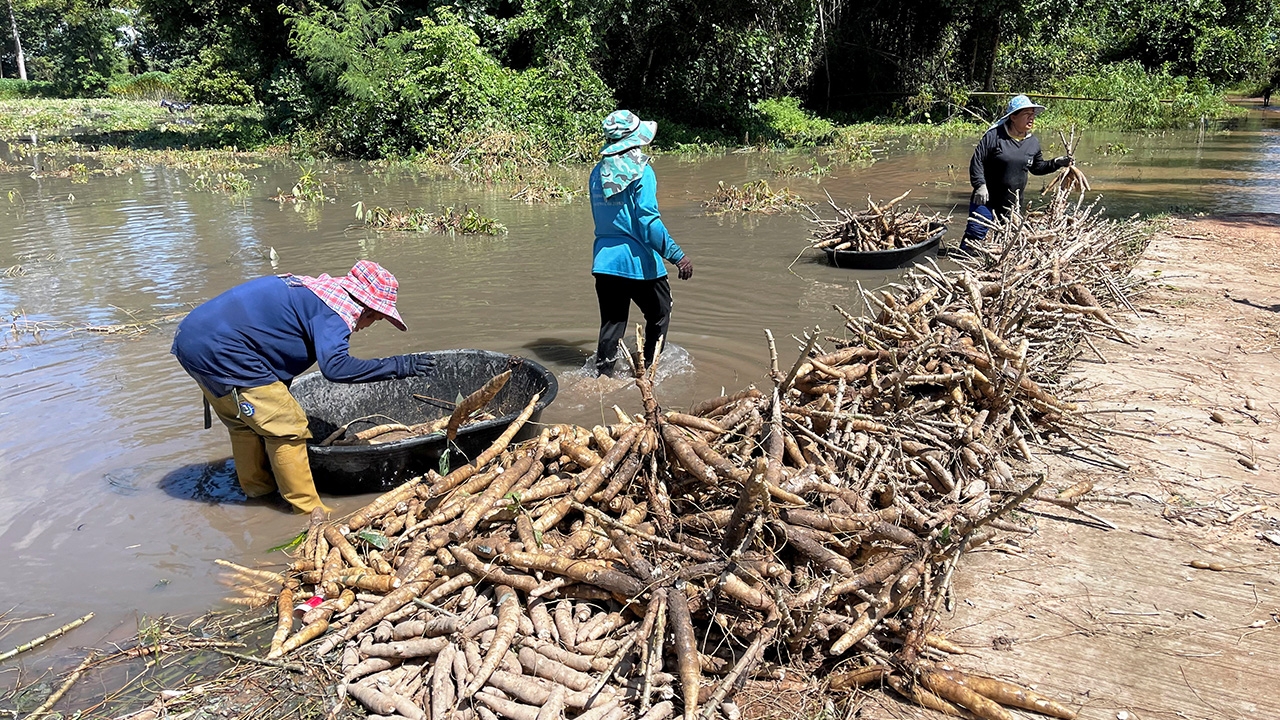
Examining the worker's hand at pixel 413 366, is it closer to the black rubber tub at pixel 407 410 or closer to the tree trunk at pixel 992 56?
the black rubber tub at pixel 407 410

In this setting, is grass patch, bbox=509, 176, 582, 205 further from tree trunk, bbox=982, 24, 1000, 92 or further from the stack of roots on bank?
tree trunk, bbox=982, 24, 1000, 92

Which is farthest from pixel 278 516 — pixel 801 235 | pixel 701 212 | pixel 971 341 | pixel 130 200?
pixel 130 200

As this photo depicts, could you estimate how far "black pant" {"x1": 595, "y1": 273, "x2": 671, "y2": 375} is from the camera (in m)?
5.60

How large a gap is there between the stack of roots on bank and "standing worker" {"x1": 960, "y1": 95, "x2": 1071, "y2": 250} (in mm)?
3570

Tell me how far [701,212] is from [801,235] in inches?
87.2

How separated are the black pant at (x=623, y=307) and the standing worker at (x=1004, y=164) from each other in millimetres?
3169

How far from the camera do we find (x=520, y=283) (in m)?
8.77

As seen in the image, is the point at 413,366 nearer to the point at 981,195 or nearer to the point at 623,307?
the point at 623,307

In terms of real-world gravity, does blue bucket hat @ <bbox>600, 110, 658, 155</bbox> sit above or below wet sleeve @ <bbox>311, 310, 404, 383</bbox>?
above

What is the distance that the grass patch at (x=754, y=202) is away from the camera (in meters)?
12.3

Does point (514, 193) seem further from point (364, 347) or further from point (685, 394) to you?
point (685, 394)

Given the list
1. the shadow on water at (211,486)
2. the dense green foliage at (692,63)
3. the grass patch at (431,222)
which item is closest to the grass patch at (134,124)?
the dense green foliage at (692,63)

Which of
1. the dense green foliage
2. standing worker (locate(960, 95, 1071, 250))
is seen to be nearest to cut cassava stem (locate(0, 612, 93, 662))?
standing worker (locate(960, 95, 1071, 250))

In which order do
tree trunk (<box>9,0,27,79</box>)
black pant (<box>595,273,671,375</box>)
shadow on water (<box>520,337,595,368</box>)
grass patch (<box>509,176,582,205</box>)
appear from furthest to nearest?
1. tree trunk (<box>9,0,27,79</box>)
2. grass patch (<box>509,176,582,205</box>)
3. shadow on water (<box>520,337,595,368</box>)
4. black pant (<box>595,273,671,375</box>)
